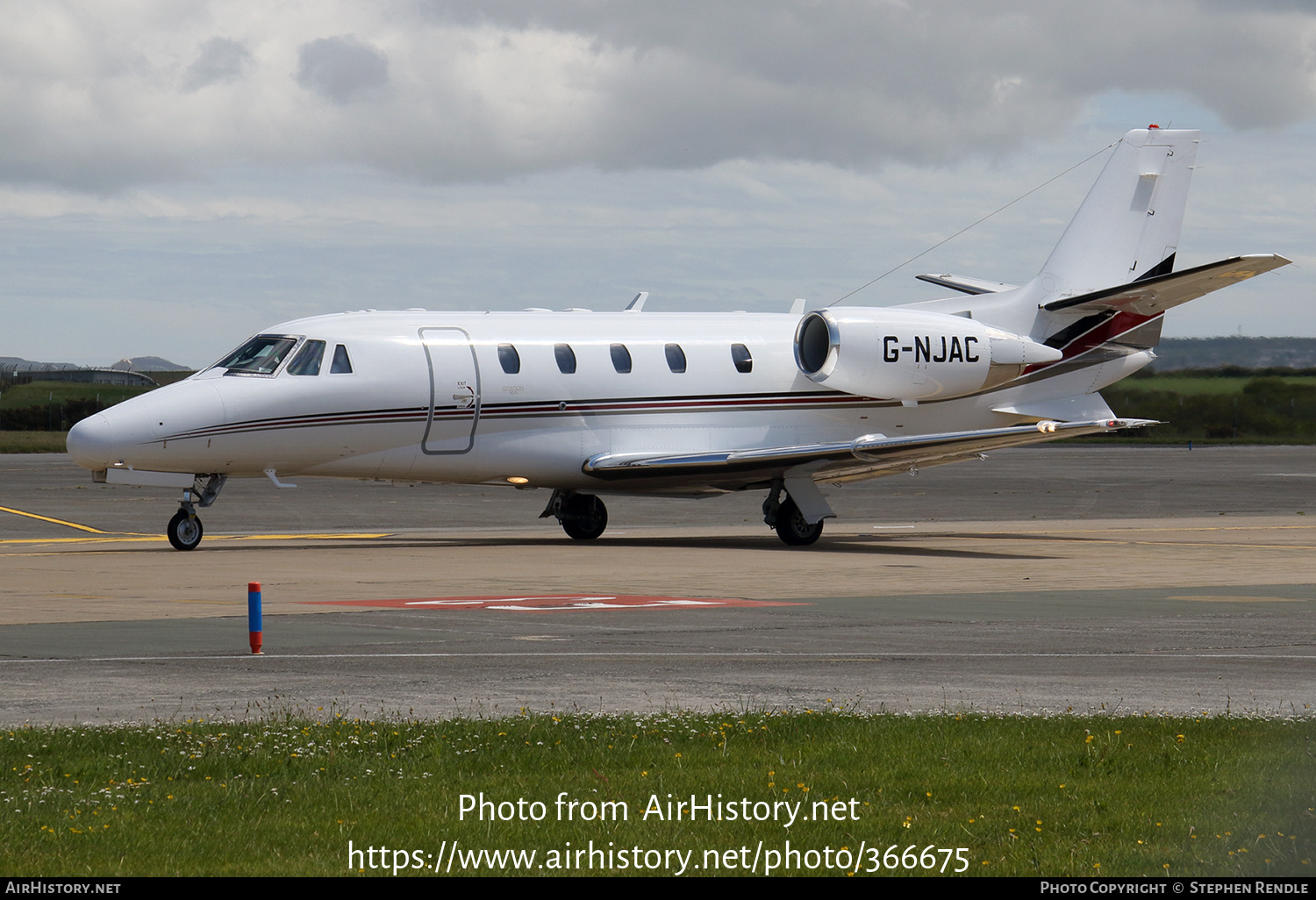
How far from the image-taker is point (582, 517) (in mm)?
32656

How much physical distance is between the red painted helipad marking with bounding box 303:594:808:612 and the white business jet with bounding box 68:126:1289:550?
838 cm

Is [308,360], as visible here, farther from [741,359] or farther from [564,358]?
[741,359]

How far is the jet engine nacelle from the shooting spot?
31406 millimetres

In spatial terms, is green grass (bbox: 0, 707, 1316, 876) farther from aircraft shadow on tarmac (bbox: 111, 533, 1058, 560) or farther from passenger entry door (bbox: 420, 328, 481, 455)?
aircraft shadow on tarmac (bbox: 111, 533, 1058, 560)

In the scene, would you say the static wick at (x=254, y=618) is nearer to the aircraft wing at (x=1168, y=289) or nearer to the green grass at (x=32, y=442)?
the aircraft wing at (x=1168, y=289)

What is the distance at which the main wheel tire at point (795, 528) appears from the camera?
31.2 m

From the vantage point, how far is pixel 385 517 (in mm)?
39906

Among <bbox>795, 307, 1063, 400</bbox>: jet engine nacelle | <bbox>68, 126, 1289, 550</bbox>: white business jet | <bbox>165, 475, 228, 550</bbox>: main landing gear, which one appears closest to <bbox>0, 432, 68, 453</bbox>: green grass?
<bbox>165, 475, 228, 550</bbox>: main landing gear

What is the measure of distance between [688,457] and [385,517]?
1226 cm

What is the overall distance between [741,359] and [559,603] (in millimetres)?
12380

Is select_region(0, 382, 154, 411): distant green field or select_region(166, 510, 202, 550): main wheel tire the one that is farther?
select_region(0, 382, 154, 411): distant green field

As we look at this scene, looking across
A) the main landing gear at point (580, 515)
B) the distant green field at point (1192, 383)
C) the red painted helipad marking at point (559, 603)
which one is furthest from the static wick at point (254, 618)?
the distant green field at point (1192, 383)
